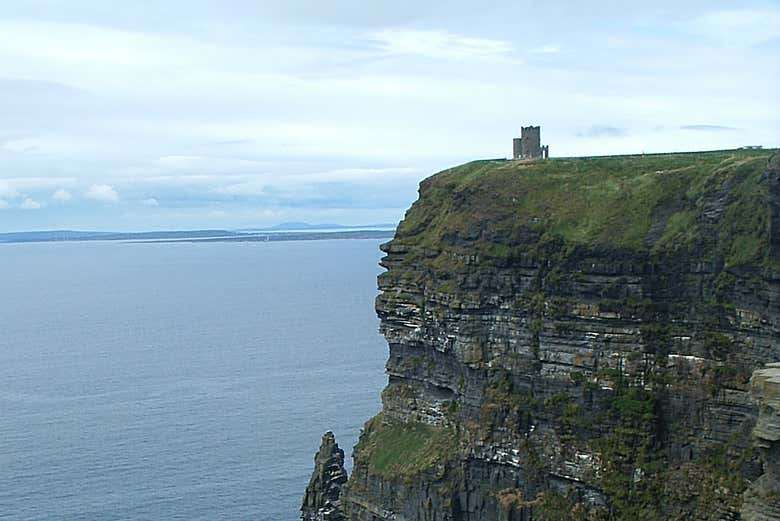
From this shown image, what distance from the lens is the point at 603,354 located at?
2340 inches

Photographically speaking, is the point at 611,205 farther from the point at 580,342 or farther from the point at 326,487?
the point at 326,487

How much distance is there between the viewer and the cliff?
2114 inches

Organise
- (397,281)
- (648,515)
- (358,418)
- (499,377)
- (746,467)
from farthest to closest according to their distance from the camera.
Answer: (358,418) → (397,281) → (499,377) → (648,515) → (746,467)

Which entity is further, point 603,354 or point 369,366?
point 369,366

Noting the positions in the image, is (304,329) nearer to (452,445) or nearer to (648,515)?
(452,445)

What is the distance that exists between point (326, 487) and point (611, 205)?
3445cm

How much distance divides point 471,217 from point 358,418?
53.7 m

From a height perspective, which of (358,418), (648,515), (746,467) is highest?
(746,467)

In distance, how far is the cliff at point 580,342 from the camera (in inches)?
2114

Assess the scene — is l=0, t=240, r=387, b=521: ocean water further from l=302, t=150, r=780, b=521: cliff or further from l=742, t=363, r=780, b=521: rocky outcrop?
l=742, t=363, r=780, b=521: rocky outcrop

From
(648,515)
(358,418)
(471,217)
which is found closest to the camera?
(648,515)

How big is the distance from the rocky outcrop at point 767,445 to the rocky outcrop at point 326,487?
44942 millimetres

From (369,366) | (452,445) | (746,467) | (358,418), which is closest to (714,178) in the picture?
(746,467)

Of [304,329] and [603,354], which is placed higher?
[603,354]
